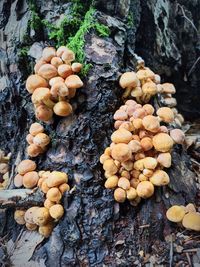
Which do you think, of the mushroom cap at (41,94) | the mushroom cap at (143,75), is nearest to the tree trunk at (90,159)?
the mushroom cap at (143,75)

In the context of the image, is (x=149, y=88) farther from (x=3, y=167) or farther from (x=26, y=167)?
(x=3, y=167)

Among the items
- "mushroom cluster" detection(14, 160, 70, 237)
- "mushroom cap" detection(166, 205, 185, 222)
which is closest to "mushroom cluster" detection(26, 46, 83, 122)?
"mushroom cluster" detection(14, 160, 70, 237)

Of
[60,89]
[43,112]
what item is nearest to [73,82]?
[60,89]

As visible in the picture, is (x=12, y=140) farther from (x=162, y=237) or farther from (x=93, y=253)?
(x=162, y=237)

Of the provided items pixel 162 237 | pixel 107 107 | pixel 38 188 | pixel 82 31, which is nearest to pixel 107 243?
pixel 162 237

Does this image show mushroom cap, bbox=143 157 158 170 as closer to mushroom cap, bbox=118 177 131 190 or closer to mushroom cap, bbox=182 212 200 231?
mushroom cap, bbox=118 177 131 190
